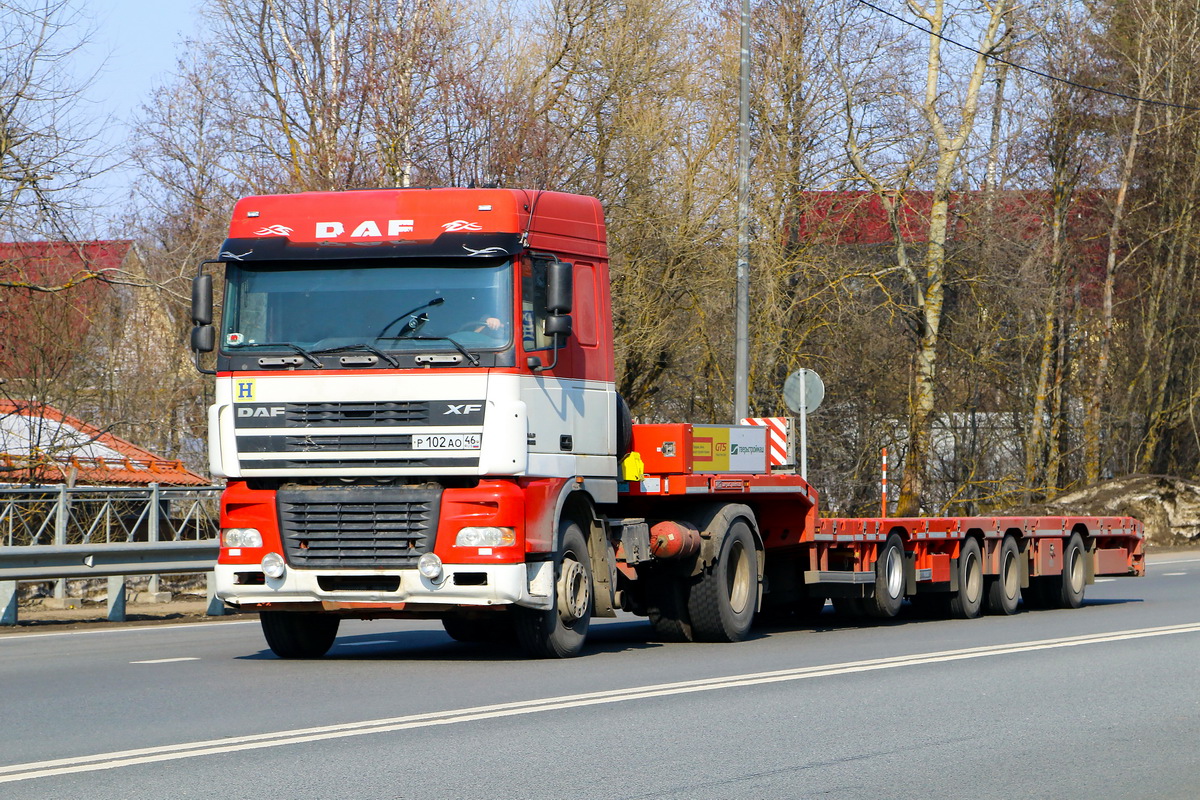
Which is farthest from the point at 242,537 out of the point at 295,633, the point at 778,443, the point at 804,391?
the point at 804,391

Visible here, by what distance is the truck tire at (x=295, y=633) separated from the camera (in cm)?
1213

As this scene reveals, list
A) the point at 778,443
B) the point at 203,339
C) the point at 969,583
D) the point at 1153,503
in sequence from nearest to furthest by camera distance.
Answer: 1. the point at 203,339
2. the point at 778,443
3. the point at 969,583
4. the point at 1153,503

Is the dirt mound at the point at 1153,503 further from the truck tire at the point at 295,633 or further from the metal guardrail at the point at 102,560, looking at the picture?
the truck tire at the point at 295,633

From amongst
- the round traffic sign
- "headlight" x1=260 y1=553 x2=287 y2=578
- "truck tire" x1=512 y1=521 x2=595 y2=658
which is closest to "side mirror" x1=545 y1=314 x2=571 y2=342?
"truck tire" x1=512 y1=521 x2=595 y2=658

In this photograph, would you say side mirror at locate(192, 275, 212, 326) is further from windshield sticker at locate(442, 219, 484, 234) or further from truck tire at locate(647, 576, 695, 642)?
truck tire at locate(647, 576, 695, 642)

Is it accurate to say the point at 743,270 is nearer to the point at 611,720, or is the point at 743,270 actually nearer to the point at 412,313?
the point at 412,313

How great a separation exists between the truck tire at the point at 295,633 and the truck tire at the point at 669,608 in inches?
114

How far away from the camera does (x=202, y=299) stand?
11.4 metres

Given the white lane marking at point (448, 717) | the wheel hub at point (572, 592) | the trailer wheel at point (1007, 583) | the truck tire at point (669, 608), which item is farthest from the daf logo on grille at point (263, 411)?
the trailer wheel at point (1007, 583)

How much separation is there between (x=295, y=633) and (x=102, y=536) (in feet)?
34.5

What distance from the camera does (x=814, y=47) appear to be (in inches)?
1198

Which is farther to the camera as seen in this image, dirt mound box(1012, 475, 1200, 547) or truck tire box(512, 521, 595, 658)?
dirt mound box(1012, 475, 1200, 547)

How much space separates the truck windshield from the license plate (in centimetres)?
63

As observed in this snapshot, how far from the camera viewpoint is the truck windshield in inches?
437
